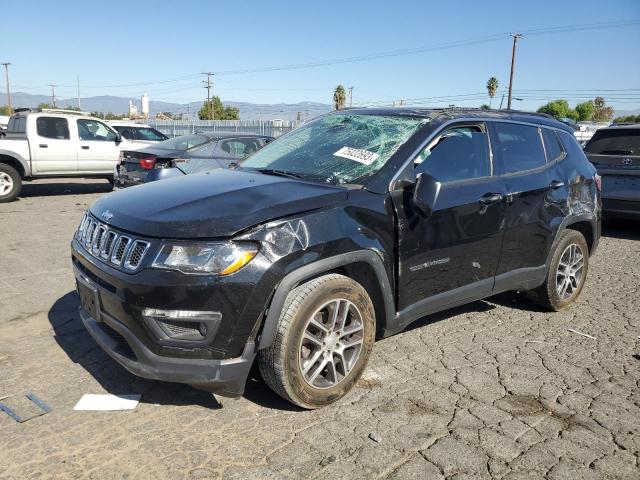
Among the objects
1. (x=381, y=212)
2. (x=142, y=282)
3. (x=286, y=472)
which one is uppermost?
(x=381, y=212)

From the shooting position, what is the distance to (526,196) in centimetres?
428

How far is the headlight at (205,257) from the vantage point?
2.70 m

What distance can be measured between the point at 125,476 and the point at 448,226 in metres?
2.44

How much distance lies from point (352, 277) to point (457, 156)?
4.36 ft

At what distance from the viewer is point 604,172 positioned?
27.7 feet

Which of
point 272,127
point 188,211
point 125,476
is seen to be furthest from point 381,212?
point 272,127

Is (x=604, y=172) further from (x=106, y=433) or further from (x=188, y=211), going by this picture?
(x=106, y=433)

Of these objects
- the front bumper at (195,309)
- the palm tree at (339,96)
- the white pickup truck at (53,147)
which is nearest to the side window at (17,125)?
the white pickup truck at (53,147)

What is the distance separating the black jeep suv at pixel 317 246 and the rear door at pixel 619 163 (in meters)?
4.35

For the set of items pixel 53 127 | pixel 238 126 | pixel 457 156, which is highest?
pixel 238 126

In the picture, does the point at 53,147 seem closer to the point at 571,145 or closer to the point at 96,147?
the point at 96,147

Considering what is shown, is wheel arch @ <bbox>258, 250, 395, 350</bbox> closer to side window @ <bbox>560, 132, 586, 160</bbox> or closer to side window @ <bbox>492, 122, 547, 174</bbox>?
side window @ <bbox>492, 122, 547, 174</bbox>

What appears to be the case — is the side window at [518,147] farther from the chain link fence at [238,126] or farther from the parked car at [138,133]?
the chain link fence at [238,126]

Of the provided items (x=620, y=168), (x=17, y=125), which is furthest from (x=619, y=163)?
(x=17, y=125)
